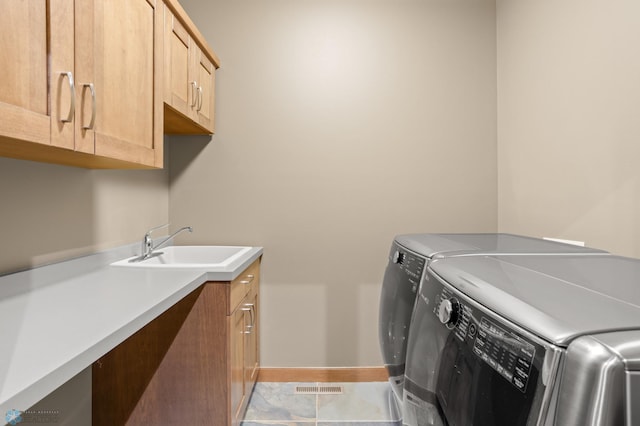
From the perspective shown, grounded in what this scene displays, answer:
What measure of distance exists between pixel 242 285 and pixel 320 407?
901 millimetres

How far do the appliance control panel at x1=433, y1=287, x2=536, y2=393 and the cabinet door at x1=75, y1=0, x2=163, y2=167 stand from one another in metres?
1.09

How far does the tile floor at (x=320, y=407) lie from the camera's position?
2096mm

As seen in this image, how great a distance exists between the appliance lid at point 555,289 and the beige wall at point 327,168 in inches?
61.7

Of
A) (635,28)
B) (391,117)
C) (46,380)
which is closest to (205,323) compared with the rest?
(46,380)

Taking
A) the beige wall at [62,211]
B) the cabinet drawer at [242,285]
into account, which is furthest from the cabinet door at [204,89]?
the cabinet drawer at [242,285]

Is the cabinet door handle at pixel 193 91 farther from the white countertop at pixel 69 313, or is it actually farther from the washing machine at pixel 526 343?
the washing machine at pixel 526 343

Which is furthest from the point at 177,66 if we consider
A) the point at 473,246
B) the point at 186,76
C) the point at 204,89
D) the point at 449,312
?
the point at 449,312

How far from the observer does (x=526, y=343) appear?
564mm

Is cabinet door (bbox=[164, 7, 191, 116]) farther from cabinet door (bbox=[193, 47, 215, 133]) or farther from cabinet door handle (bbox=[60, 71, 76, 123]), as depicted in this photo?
cabinet door handle (bbox=[60, 71, 76, 123])

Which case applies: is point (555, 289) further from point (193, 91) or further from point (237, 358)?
point (193, 91)

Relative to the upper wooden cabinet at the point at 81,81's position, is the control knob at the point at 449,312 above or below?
below

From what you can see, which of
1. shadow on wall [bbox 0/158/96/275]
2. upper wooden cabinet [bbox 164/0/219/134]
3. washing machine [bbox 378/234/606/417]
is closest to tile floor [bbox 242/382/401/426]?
washing machine [bbox 378/234/606/417]

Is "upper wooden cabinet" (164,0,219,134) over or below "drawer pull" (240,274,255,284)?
over

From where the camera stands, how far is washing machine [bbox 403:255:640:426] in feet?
1.52
